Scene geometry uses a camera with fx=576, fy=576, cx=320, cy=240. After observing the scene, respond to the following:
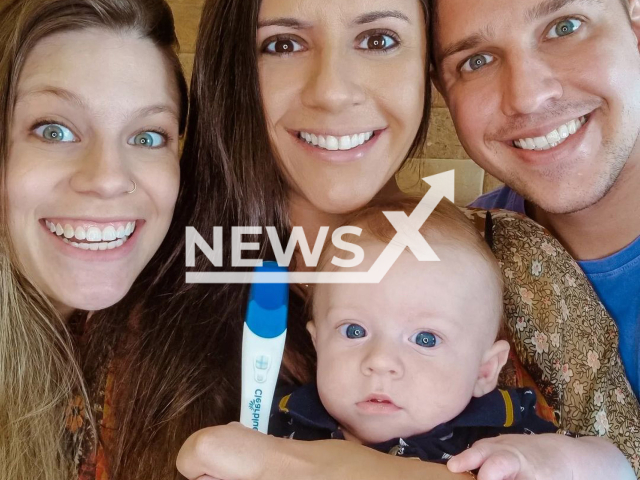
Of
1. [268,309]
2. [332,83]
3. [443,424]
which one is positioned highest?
[332,83]

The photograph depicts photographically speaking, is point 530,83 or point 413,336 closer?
point 413,336

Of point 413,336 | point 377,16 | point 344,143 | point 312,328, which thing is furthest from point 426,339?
point 377,16

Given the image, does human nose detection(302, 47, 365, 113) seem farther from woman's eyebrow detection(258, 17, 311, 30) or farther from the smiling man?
the smiling man

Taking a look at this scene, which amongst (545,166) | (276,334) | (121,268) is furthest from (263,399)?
(545,166)

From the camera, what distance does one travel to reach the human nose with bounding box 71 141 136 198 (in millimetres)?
599

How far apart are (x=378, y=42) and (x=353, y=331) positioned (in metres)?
0.33

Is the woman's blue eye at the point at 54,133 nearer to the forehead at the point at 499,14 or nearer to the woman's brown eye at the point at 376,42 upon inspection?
the woman's brown eye at the point at 376,42

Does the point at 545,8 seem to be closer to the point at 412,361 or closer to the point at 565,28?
the point at 565,28

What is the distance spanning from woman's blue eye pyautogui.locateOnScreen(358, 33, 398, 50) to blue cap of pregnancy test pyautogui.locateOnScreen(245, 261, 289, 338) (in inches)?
11.0

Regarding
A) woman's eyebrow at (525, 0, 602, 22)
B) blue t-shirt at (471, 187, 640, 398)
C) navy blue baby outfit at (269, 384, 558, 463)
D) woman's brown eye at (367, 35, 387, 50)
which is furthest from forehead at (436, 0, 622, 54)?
navy blue baby outfit at (269, 384, 558, 463)

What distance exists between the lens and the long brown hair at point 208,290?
2.13 ft

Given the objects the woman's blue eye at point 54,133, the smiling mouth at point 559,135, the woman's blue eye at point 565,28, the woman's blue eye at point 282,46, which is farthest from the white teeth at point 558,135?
the woman's blue eye at point 54,133

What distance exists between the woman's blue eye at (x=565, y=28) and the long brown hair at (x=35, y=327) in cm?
45

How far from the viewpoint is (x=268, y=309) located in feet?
1.89
